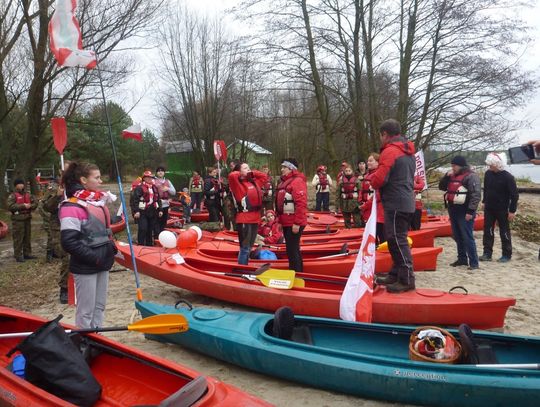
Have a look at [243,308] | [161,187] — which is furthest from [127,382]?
[161,187]

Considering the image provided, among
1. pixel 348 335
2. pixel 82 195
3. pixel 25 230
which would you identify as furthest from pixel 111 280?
pixel 348 335

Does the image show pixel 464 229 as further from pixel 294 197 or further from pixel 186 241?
pixel 186 241

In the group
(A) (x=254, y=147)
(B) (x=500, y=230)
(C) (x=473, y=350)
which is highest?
(A) (x=254, y=147)

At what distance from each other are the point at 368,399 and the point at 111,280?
489 cm

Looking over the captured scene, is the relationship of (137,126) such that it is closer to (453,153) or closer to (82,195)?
(82,195)

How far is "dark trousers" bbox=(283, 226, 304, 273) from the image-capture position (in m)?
5.50

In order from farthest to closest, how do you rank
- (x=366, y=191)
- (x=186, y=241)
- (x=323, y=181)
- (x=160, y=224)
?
(x=323, y=181) → (x=160, y=224) → (x=366, y=191) → (x=186, y=241)

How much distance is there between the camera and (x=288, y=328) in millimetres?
3551

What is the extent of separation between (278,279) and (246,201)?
1.41m

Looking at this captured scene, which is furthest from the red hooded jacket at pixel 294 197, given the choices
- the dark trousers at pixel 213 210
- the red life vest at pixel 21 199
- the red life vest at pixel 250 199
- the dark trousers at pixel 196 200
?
the dark trousers at pixel 196 200

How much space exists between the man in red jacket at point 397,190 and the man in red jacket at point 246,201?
190cm

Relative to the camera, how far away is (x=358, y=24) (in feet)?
40.9

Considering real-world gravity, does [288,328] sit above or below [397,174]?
below

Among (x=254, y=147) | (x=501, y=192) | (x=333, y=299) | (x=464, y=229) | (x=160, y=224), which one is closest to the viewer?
(x=333, y=299)
